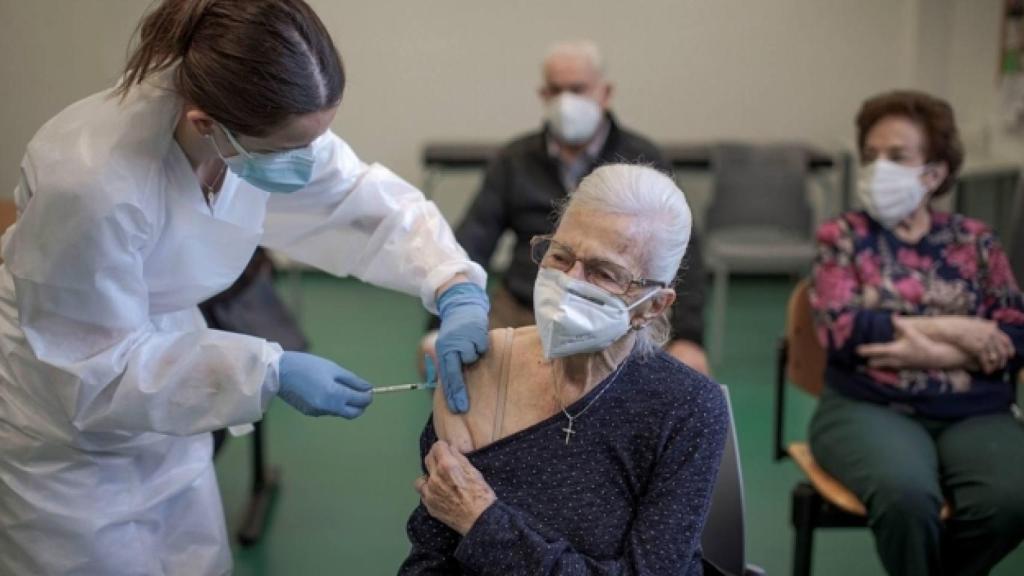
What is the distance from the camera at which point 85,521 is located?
1.53m

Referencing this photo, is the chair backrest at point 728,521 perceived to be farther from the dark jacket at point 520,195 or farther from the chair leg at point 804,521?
the dark jacket at point 520,195

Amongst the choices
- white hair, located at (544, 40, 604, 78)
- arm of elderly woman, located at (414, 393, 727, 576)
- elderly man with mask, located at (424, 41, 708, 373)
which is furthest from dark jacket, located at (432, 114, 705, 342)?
arm of elderly woman, located at (414, 393, 727, 576)

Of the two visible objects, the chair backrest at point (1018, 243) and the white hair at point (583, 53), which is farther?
the white hair at point (583, 53)

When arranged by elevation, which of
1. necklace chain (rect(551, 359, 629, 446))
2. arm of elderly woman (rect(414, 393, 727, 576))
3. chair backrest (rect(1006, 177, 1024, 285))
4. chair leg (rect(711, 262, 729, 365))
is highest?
necklace chain (rect(551, 359, 629, 446))

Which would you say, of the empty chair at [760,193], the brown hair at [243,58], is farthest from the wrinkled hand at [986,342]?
the empty chair at [760,193]

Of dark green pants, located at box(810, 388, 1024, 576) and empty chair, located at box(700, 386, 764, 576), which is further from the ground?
empty chair, located at box(700, 386, 764, 576)

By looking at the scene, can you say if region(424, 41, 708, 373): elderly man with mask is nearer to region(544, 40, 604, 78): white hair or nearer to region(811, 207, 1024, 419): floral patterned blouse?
region(544, 40, 604, 78): white hair

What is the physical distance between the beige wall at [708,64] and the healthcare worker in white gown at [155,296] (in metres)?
2.54

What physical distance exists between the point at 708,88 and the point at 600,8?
0.80 m

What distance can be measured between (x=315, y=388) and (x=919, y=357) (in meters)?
1.37

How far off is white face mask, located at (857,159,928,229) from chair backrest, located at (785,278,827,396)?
0.73 ft

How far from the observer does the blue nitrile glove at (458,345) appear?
1.57 metres

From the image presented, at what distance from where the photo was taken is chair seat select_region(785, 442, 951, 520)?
213cm

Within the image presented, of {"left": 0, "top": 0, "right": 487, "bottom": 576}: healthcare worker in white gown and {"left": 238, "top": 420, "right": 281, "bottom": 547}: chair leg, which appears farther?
{"left": 238, "top": 420, "right": 281, "bottom": 547}: chair leg
